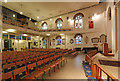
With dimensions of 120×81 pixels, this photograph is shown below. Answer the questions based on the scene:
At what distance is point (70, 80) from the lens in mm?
2414

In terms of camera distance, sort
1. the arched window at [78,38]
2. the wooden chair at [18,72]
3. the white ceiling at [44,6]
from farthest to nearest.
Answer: the arched window at [78,38], the white ceiling at [44,6], the wooden chair at [18,72]

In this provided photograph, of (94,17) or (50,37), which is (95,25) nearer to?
(94,17)

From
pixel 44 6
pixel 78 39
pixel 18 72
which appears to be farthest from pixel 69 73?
pixel 44 6

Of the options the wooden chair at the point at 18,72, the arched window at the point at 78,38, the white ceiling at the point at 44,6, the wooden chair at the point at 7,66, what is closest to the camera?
the wooden chair at the point at 18,72

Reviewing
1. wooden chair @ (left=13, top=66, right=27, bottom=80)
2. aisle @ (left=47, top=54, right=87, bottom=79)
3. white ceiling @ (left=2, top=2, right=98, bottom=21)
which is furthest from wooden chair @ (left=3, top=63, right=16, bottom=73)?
white ceiling @ (left=2, top=2, right=98, bottom=21)

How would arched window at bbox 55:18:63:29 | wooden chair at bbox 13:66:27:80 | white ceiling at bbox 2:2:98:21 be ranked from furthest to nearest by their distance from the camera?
arched window at bbox 55:18:63:29, white ceiling at bbox 2:2:98:21, wooden chair at bbox 13:66:27:80

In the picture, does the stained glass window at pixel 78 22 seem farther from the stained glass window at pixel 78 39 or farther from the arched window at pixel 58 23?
the arched window at pixel 58 23

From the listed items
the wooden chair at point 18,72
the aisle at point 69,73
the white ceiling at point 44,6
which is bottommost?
the aisle at point 69,73

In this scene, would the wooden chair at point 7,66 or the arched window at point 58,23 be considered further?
the arched window at point 58,23

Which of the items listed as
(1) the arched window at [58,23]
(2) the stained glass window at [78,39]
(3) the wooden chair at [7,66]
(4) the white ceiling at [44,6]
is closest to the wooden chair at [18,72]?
(3) the wooden chair at [7,66]

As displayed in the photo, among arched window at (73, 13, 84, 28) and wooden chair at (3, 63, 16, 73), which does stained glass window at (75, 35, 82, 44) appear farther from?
wooden chair at (3, 63, 16, 73)

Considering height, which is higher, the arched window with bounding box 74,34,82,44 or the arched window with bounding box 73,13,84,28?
the arched window with bounding box 73,13,84,28

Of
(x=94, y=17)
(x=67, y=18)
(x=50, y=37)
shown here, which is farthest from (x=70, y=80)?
(x=50, y=37)

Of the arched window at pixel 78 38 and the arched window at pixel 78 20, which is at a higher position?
the arched window at pixel 78 20
